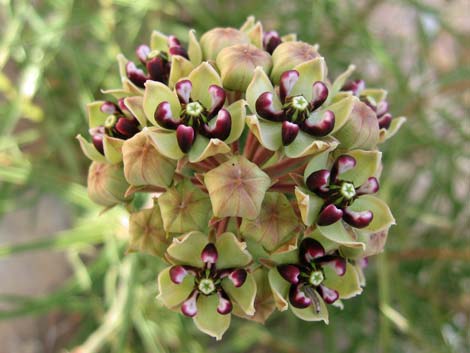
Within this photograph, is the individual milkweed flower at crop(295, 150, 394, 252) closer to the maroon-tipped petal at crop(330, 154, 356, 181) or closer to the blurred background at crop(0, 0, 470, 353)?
the maroon-tipped petal at crop(330, 154, 356, 181)

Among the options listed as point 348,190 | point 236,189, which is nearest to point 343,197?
point 348,190

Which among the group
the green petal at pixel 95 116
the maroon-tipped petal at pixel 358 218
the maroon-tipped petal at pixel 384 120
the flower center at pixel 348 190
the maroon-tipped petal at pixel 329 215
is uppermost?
the maroon-tipped petal at pixel 384 120

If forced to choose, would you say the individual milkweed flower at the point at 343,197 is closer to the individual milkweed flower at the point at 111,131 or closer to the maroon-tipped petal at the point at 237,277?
the maroon-tipped petal at the point at 237,277

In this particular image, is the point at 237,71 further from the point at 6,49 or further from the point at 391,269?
the point at 391,269

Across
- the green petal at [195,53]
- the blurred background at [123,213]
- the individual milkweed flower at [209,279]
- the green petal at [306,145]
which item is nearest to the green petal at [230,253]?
the individual milkweed flower at [209,279]

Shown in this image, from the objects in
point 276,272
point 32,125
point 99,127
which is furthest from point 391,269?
point 32,125

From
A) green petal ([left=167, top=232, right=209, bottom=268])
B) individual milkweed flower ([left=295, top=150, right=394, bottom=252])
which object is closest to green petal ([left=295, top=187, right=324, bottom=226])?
individual milkweed flower ([left=295, top=150, right=394, bottom=252])
